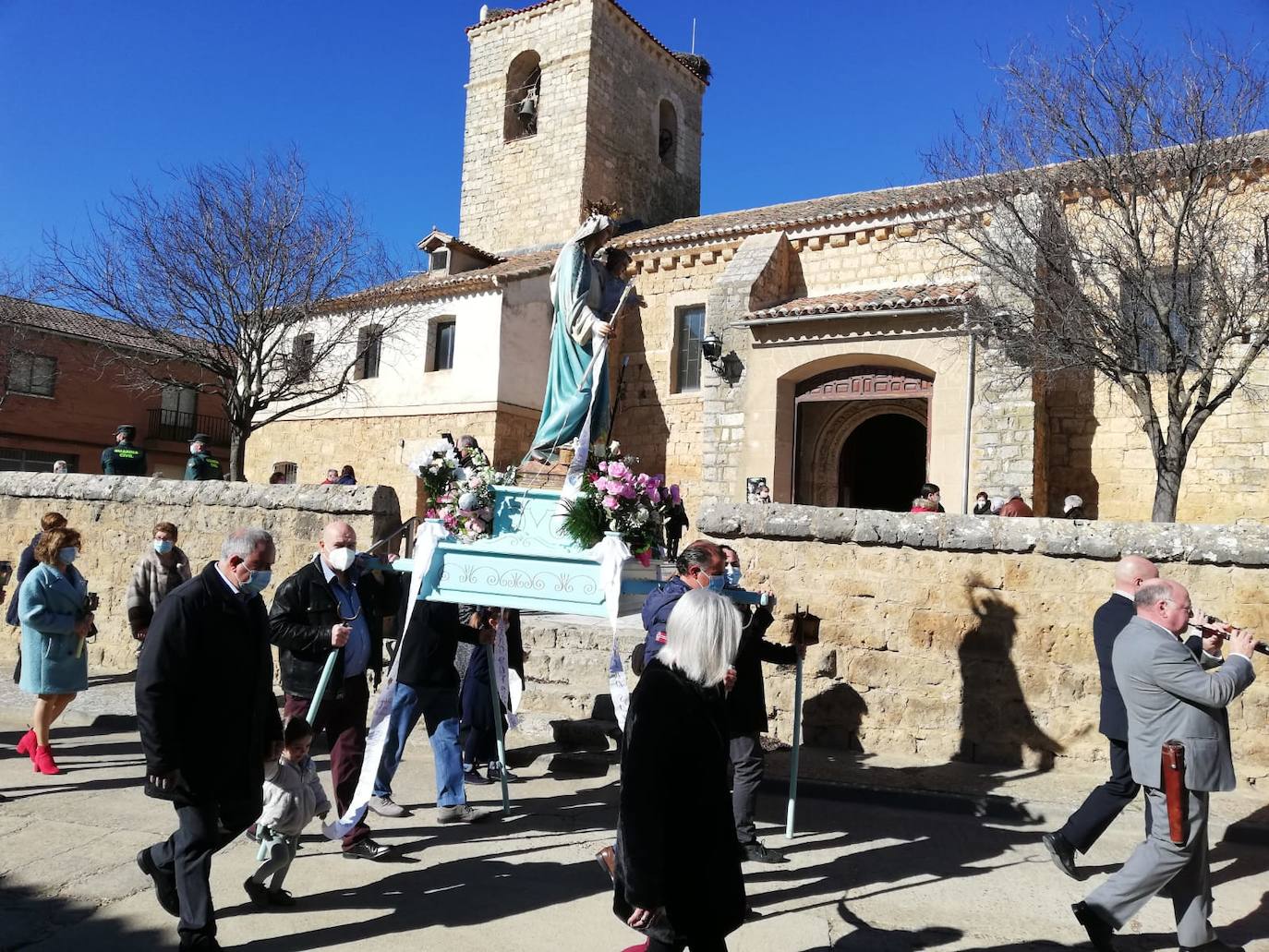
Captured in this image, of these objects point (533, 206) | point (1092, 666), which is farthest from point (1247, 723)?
point (533, 206)

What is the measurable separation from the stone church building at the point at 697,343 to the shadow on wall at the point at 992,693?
7457 millimetres

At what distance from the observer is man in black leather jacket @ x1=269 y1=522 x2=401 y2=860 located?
4977 mm

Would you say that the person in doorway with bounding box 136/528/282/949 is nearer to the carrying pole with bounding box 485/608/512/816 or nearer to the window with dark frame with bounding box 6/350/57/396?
the carrying pole with bounding box 485/608/512/816

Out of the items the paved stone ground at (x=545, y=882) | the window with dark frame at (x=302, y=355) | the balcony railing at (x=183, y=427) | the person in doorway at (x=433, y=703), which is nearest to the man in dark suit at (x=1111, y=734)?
the paved stone ground at (x=545, y=882)

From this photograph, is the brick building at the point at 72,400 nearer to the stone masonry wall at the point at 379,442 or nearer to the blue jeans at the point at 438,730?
the stone masonry wall at the point at 379,442

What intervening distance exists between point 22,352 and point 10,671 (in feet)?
62.0

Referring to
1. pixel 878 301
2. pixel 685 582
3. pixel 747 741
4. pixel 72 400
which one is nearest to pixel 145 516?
pixel 685 582

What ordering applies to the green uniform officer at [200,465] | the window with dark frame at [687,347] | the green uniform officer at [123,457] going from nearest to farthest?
the green uniform officer at [123,457]
the green uniform officer at [200,465]
the window with dark frame at [687,347]

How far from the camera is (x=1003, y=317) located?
41.0 feet

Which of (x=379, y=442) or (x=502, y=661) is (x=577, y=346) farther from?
(x=379, y=442)

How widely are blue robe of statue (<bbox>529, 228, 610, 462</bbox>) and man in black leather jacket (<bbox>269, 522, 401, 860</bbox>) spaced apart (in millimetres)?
1675

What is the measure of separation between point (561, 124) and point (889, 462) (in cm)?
1313

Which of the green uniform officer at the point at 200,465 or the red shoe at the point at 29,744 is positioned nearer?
the red shoe at the point at 29,744

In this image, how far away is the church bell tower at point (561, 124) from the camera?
2459 centimetres
